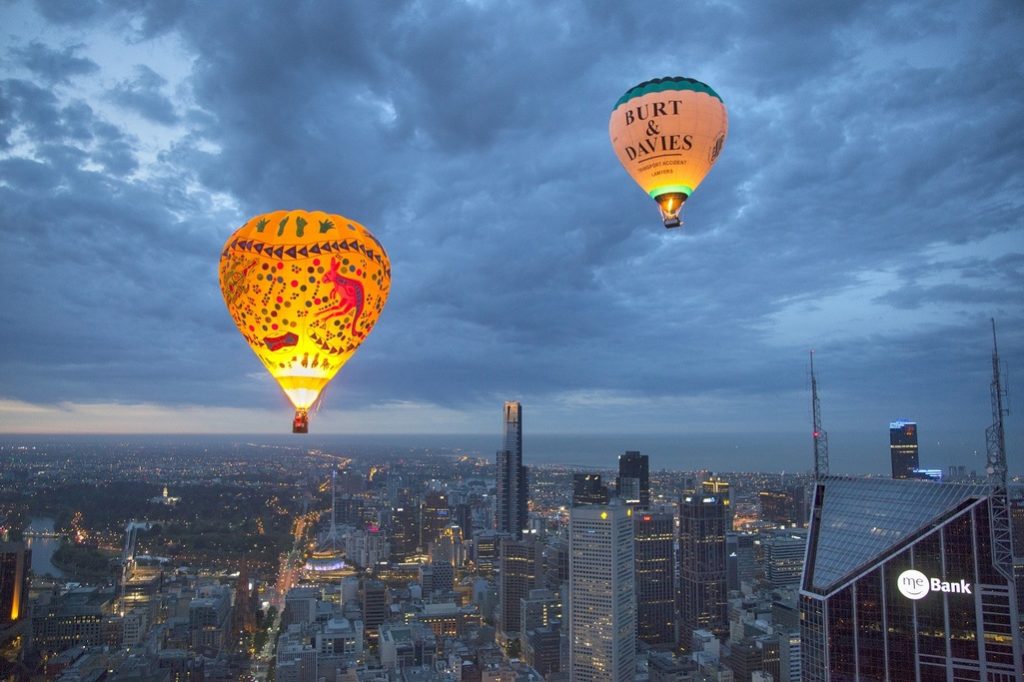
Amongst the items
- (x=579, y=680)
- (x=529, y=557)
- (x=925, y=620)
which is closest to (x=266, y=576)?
(x=529, y=557)

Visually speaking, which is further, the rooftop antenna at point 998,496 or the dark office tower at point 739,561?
the dark office tower at point 739,561

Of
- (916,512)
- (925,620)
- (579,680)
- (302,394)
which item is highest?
(302,394)

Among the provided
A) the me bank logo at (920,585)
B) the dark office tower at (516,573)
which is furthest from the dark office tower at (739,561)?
the me bank logo at (920,585)

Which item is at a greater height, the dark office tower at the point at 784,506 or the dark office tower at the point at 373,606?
the dark office tower at the point at 784,506

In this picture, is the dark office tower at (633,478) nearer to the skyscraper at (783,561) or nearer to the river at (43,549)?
the skyscraper at (783,561)

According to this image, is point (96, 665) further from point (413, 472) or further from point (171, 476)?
point (413, 472)

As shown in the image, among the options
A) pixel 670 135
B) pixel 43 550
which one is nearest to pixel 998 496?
pixel 670 135

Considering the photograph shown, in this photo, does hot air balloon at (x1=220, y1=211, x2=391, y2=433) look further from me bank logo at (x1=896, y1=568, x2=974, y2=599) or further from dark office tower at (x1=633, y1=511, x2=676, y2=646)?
dark office tower at (x1=633, y1=511, x2=676, y2=646)
